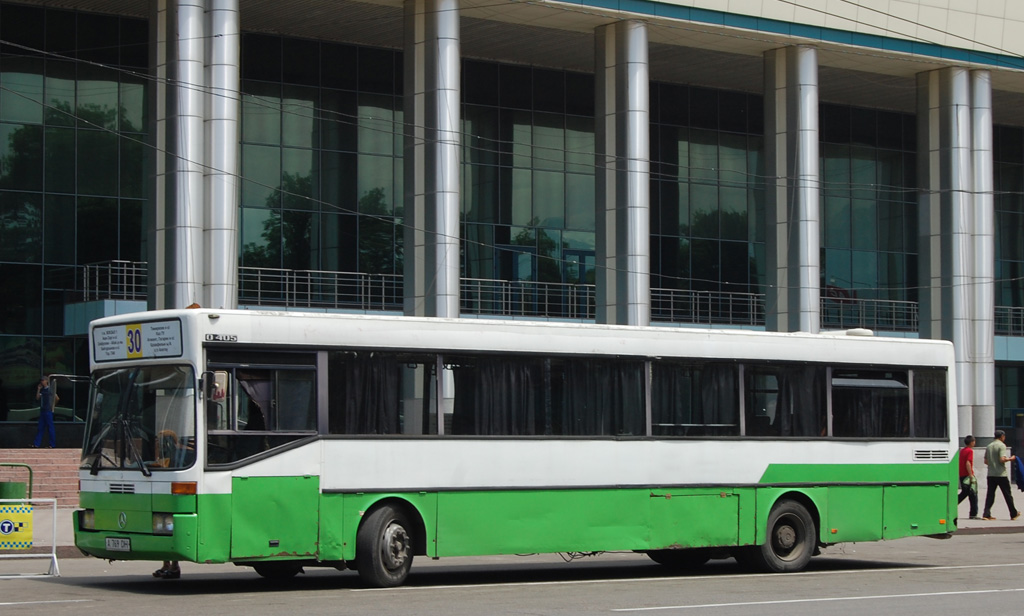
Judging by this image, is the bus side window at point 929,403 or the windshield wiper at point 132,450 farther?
the bus side window at point 929,403

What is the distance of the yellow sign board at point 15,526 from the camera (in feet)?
53.4

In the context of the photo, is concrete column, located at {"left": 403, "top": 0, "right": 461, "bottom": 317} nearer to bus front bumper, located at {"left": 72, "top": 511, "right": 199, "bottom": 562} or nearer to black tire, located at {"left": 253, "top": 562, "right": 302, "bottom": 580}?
black tire, located at {"left": 253, "top": 562, "right": 302, "bottom": 580}

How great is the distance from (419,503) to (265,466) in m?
1.79

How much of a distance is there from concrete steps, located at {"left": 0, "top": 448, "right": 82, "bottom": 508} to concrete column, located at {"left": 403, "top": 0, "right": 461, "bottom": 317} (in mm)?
9079

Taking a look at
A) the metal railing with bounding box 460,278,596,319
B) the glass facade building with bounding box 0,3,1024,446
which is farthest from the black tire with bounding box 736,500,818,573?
the metal railing with bounding box 460,278,596,319

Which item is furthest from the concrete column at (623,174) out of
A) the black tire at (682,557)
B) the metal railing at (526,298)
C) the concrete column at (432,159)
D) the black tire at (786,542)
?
the black tire at (786,542)

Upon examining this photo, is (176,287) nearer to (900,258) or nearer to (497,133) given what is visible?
(497,133)

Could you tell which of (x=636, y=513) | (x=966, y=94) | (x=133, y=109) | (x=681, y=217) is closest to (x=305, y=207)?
(x=133, y=109)

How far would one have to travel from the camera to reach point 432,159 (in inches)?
1351

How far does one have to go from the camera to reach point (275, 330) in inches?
577

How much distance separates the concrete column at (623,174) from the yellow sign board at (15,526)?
72.2ft

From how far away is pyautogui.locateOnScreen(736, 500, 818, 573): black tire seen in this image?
17.9 meters

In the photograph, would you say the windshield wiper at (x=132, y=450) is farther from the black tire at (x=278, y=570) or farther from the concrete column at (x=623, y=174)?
the concrete column at (x=623, y=174)

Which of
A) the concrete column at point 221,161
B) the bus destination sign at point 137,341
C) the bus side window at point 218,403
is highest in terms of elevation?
the concrete column at point 221,161
